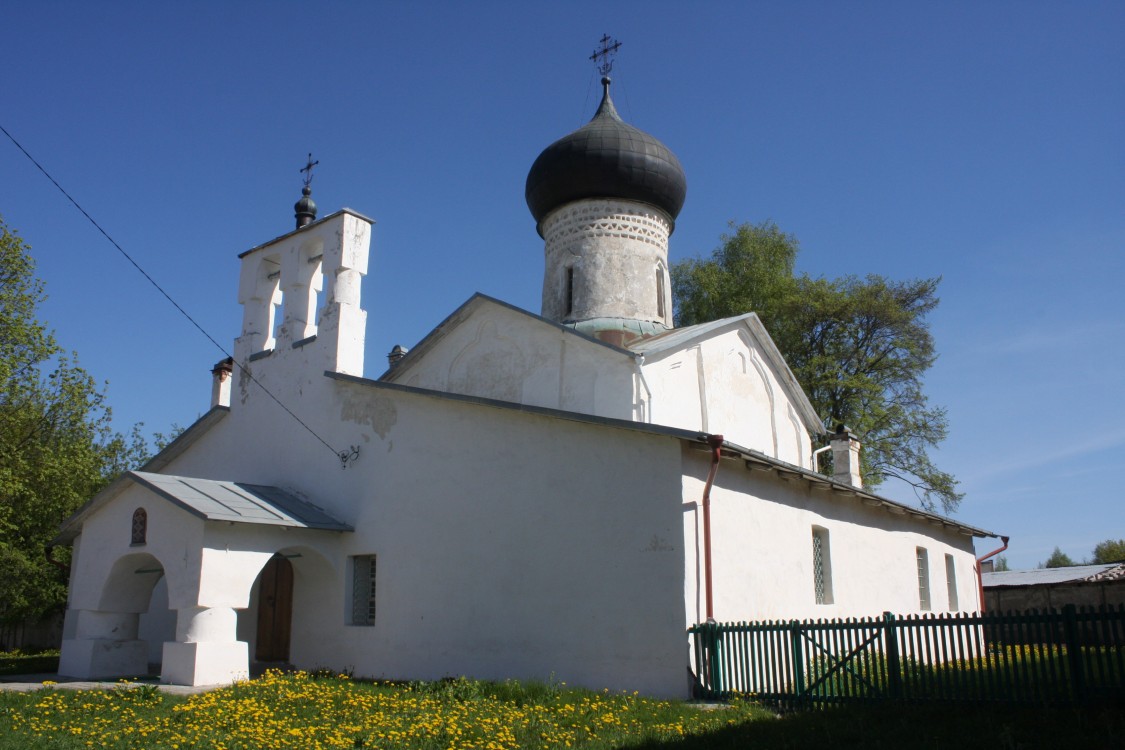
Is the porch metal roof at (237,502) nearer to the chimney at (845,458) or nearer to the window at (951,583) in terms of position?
the chimney at (845,458)

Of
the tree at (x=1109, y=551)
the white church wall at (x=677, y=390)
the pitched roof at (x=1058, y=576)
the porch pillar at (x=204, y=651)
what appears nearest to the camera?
the porch pillar at (x=204, y=651)

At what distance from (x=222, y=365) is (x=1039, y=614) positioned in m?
13.8

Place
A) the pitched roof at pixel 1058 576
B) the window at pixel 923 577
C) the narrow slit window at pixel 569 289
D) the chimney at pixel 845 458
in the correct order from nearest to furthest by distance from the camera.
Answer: the window at pixel 923 577, the chimney at pixel 845 458, the narrow slit window at pixel 569 289, the pitched roof at pixel 1058 576

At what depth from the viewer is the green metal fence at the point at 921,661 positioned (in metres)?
7.70

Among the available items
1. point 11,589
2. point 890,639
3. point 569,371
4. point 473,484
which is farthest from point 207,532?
point 11,589

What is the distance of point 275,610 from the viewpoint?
43.5ft

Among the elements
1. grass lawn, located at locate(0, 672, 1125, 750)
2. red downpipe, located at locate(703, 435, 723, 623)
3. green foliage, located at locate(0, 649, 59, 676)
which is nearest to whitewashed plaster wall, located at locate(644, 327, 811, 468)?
red downpipe, located at locate(703, 435, 723, 623)

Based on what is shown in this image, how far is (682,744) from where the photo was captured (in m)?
6.86

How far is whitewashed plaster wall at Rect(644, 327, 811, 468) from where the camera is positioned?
13.4 meters

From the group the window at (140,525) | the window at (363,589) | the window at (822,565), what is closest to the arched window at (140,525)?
the window at (140,525)

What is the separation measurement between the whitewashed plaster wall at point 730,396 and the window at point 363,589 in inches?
175

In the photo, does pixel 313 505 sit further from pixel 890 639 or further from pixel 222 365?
pixel 890 639

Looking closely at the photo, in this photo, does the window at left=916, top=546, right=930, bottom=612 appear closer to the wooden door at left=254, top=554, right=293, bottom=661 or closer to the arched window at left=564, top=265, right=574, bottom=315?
the arched window at left=564, top=265, right=574, bottom=315

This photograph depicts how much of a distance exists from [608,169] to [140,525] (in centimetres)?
974
